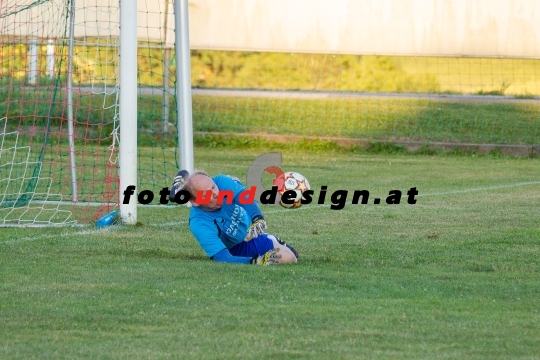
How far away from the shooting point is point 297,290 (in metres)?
6.48

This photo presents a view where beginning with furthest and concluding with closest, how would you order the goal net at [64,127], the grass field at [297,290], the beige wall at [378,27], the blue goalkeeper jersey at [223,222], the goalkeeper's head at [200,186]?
the beige wall at [378,27] → the goal net at [64,127] → the blue goalkeeper jersey at [223,222] → the goalkeeper's head at [200,186] → the grass field at [297,290]

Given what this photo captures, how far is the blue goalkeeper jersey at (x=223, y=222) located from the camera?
7.58m

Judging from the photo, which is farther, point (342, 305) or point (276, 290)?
point (276, 290)

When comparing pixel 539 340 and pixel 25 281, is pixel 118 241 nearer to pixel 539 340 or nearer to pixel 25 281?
pixel 25 281

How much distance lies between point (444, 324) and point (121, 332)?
1683 millimetres

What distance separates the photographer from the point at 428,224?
991 cm

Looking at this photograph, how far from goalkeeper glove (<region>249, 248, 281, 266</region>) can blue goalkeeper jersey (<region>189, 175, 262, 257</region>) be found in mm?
265

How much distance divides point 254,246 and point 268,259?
341mm

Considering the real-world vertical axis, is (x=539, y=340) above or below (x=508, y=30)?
below

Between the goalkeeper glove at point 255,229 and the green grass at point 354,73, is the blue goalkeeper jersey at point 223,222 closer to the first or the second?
the goalkeeper glove at point 255,229

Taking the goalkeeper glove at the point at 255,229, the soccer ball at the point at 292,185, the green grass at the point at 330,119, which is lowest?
the goalkeeper glove at the point at 255,229

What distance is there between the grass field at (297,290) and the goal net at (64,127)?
1179 mm

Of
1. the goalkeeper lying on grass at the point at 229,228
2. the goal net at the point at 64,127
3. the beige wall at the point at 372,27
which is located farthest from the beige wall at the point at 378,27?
the goalkeeper lying on grass at the point at 229,228

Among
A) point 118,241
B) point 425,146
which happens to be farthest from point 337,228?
point 425,146
